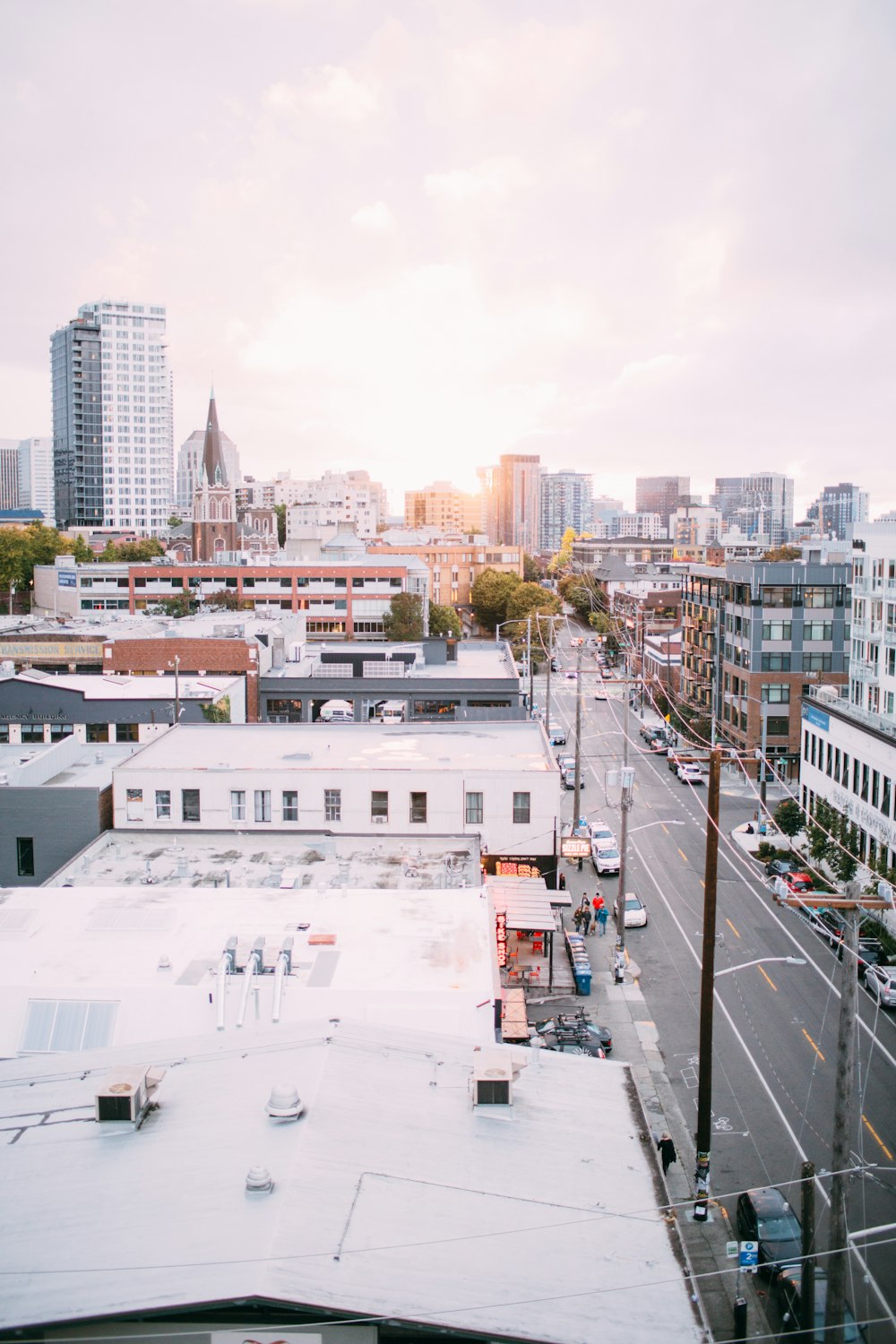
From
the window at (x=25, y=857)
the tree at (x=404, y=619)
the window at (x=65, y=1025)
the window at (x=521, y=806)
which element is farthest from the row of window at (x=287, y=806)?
the tree at (x=404, y=619)

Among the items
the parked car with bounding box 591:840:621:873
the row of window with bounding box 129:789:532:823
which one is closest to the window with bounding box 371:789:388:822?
the row of window with bounding box 129:789:532:823

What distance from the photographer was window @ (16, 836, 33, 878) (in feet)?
118

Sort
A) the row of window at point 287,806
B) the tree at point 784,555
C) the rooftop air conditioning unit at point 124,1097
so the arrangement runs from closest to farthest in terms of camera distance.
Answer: the rooftop air conditioning unit at point 124,1097, the row of window at point 287,806, the tree at point 784,555

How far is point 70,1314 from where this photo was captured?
37.1 ft

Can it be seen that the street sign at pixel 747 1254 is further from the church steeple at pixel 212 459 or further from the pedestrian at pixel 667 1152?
the church steeple at pixel 212 459

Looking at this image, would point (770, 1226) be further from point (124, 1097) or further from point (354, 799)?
point (354, 799)

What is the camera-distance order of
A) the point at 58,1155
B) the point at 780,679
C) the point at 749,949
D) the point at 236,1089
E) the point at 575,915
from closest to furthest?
1. the point at 58,1155
2. the point at 236,1089
3. the point at 749,949
4. the point at 575,915
5. the point at 780,679

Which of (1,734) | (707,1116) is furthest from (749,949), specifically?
(1,734)

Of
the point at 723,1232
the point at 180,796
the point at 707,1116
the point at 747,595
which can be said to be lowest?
the point at 723,1232

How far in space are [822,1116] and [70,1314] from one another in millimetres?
21585

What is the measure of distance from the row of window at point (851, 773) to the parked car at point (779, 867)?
14.6 ft

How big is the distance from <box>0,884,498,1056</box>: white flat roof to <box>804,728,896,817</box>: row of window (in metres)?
→ 22.8

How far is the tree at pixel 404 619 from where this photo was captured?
4085 inches

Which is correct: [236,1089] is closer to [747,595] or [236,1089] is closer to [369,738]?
[369,738]
